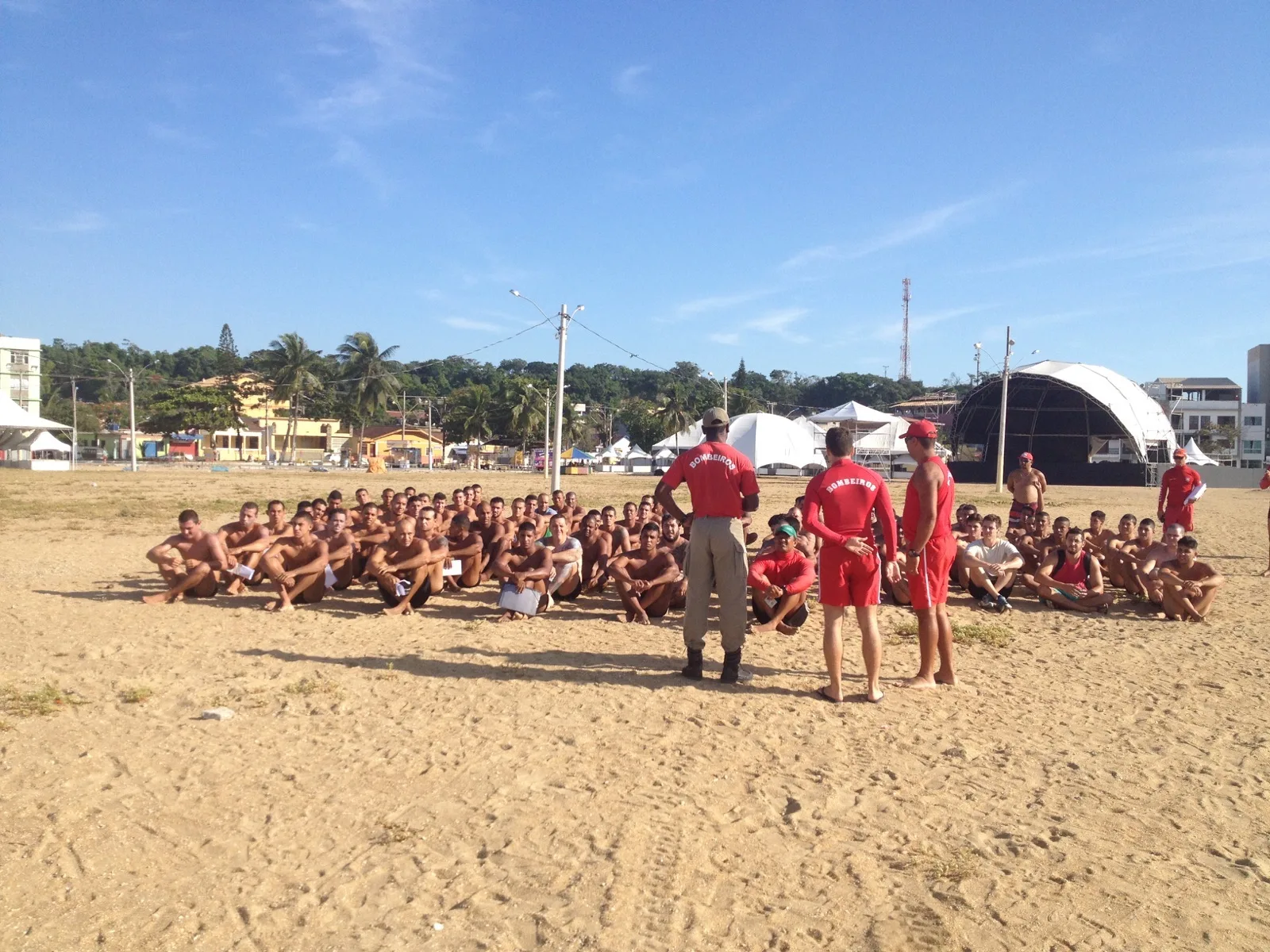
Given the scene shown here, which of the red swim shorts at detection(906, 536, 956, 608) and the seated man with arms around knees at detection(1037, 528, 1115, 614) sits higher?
the red swim shorts at detection(906, 536, 956, 608)

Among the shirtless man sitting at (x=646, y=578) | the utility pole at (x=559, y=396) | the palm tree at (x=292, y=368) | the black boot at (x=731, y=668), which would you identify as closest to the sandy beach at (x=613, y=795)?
the black boot at (x=731, y=668)

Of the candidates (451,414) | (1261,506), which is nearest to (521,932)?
(1261,506)

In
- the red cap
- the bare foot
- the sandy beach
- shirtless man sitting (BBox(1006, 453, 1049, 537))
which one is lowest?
the sandy beach

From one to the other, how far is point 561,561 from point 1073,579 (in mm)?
5436

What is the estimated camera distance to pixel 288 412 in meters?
80.9

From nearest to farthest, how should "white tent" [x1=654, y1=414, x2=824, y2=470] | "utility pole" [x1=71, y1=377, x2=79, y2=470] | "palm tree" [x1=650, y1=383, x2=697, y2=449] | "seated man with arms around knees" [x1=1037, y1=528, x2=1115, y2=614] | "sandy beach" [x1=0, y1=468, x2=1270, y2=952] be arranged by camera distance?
"sandy beach" [x1=0, y1=468, x2=1270, y2=952], "seated man with arms around knees" [x1=1037, y1=528, x2=1115, y2=614], "white tent" [x1=654, y1=414, x2=824, y2=470], "utility pole" [x1=71, y1=377, x2=79, y2=470], "palm tree" [x1=650, y1=383, x2=697, y2=449]

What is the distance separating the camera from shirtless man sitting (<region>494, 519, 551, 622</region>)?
901cm

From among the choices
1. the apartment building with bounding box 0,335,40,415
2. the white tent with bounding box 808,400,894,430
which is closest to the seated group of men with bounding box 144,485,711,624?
the white tent with bounding box 808,400,894,430

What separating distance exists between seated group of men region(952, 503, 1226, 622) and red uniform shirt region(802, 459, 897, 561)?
14.1 ft

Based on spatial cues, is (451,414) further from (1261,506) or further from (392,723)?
(392,723)

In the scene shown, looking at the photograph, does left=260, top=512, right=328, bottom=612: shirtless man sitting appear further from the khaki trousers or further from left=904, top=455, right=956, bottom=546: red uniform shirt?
left=904, top=455, right=956, bottom=546: red uniform shirt

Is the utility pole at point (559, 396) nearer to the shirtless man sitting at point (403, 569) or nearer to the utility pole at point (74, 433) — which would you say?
the shirtless man sitting at point (403, 569)

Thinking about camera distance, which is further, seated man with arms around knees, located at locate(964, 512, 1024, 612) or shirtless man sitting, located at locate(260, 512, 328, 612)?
seated man with arms around knees, located at locate(964, 512, 1024, 612)

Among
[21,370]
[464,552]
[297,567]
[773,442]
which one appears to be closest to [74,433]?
[21,370]
